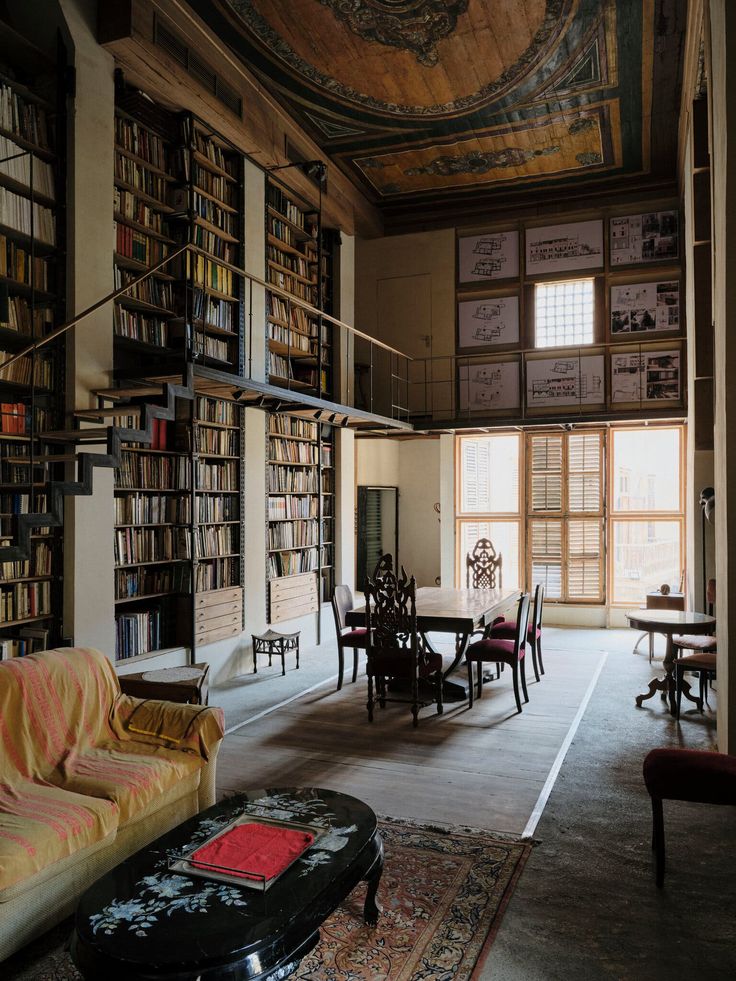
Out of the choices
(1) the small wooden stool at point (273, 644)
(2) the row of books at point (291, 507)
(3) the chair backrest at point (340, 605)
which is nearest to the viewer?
(3) the chair backrest at point (340, 605)

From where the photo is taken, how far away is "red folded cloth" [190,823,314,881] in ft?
7.47

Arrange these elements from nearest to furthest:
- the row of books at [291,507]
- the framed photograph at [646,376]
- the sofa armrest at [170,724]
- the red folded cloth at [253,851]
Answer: the red folded cloth at [253,851] → the sofa armrest at [170,724] → the row of books at [291,507] → the framed photograph at [646,376]

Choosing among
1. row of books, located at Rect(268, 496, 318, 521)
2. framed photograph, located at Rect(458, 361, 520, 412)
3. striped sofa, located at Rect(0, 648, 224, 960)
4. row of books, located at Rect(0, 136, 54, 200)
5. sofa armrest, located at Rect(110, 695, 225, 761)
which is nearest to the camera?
striped sofa, located at Rect(0, 648, 224, 960)

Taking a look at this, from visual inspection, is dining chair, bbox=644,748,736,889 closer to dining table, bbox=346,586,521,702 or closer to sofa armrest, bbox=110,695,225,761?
sofa armrest, bbox=110,695,225,761

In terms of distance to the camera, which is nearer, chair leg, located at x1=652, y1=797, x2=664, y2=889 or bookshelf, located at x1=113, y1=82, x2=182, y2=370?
chair leg, located at x1=652, y1=797, x2=664, y2=889

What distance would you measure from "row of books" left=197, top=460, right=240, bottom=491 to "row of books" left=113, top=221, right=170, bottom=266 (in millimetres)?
1677

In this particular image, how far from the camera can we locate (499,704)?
5.58 metres

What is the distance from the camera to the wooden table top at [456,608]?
5.16 m

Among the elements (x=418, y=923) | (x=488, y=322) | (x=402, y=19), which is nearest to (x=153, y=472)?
(x=418, y=923)

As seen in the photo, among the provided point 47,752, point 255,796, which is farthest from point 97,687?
point 255,796

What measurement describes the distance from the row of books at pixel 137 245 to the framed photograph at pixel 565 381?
16.6ft

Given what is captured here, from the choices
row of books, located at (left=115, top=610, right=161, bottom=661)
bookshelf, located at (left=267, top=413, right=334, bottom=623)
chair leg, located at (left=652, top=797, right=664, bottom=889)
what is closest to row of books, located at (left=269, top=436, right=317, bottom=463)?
bookshelf, located at (left=267, top=413, right=334, bottom=623)

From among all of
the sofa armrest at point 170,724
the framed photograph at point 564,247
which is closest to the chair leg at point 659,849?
the sofa armrest at point 170,724

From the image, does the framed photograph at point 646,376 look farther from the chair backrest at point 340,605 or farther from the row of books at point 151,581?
the row of books at point 151,581
